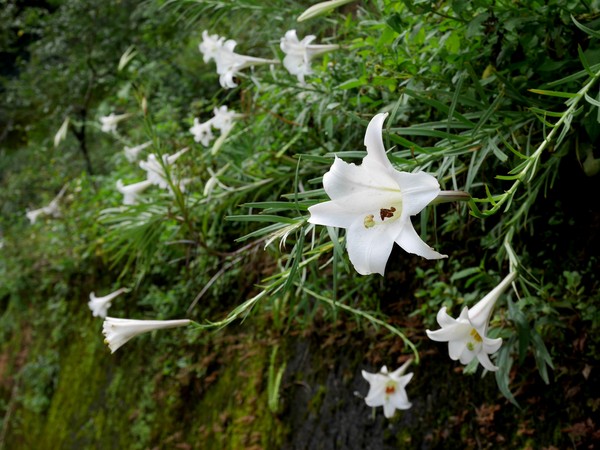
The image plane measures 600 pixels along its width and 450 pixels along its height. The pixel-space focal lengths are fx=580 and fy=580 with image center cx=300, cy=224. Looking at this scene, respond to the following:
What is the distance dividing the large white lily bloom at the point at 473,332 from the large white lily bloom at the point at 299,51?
2.52 ft

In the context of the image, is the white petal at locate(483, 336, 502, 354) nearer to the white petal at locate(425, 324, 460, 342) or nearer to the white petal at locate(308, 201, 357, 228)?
the white petal at locate(425, 324, 460, 342)

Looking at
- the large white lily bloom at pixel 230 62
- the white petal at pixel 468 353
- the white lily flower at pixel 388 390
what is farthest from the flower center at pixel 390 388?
the large white lily bloom at pixel 230 62

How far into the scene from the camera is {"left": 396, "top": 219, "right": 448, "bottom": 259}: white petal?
0.63 metres

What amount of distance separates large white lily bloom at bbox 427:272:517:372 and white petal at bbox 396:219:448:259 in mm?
287

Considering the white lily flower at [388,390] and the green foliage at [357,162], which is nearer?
the green foliage at [357,162]

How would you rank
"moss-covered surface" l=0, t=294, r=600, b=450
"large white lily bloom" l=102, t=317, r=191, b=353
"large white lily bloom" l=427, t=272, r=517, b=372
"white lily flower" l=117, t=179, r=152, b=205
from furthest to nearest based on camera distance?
1. "white lily flower" l=117, t=179, r=152, b=205
2. "moss-covered surface" l=0, t=294, r=600, b=450
3. "large white lily bloom" l=102, t=317, r=191, b=353
4. "large white lily bloom" l=427, t=272, r=517, b=372

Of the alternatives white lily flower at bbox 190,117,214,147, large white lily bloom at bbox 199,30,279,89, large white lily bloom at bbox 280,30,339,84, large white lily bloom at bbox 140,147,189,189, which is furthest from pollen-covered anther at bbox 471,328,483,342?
white lily flower at bbox 190,117,214,147

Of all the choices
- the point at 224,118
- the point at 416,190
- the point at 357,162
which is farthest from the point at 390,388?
the point at 224,118

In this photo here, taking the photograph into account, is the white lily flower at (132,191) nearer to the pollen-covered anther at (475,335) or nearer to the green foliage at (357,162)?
the green foliage at (357,162)

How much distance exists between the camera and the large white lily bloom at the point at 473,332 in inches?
36.5

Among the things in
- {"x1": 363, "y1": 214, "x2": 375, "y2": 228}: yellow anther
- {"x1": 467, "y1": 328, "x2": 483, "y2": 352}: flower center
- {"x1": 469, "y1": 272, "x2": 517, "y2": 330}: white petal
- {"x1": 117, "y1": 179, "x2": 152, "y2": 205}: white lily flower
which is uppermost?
{"x1": 363, "y1": 214, "x2": 375, "y2": 228}: yellow anther

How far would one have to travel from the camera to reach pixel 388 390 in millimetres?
1376

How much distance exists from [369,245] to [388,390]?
2.54 ft

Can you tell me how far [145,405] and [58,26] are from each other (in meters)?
3.49
